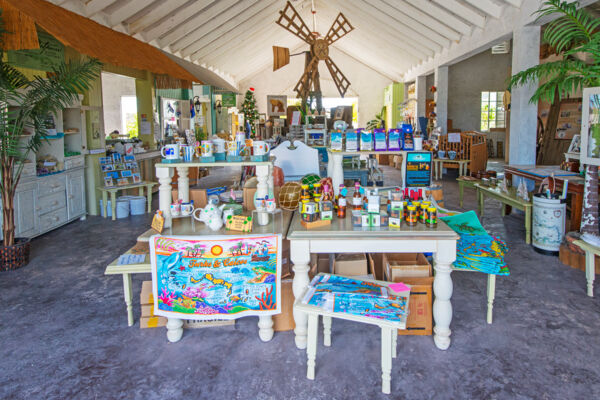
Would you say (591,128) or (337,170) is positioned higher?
(591,128)

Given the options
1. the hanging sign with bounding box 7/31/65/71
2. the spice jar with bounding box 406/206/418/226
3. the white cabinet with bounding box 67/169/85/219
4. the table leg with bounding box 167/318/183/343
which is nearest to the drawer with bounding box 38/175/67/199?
the white cabinet with bounding box 67/169/85/219

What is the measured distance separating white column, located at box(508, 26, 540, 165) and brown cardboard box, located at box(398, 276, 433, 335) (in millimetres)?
4744

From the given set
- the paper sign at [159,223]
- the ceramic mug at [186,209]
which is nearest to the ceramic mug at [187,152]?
the ceramic mug at [186,209]

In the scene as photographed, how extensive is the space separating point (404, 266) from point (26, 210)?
4.76 meters

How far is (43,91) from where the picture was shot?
4.83 m

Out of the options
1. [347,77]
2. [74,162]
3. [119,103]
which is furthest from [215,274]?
[347,77]

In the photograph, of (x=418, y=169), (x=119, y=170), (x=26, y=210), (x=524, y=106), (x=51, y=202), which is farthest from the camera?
(x=119, y=170)

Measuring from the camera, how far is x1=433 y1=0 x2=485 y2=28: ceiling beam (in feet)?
25.9

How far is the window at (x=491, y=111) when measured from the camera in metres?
14.2

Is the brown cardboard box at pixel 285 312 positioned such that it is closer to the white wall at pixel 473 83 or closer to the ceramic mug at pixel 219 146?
the ceramic mug at pixel 219 146

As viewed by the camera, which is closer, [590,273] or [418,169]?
[590,273]

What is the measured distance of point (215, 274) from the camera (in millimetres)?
2812

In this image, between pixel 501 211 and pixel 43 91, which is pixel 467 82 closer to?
pixel 501 211

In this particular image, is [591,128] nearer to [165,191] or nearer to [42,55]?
[165,191]
